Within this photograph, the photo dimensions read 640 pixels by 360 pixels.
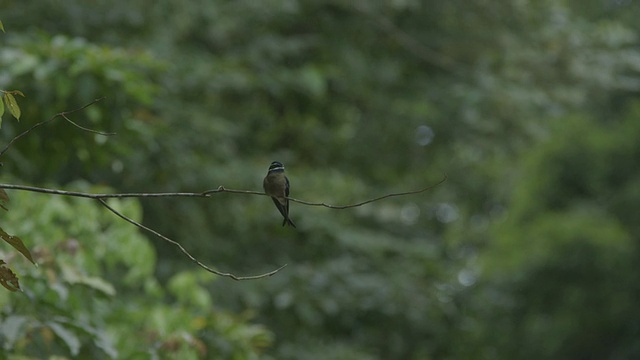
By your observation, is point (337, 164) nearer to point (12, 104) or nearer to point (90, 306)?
point (90, 306)

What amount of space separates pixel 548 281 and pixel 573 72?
263 cm

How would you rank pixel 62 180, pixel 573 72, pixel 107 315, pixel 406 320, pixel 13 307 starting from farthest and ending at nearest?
pixel 573 72 < pixel 406 320 < pixel 62 180 < pixel 107 315 < pixel 13 307

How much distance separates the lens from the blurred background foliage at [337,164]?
17.2 ft

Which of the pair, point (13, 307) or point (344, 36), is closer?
point (13, 307)

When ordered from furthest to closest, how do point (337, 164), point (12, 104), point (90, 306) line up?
point (337, 164) < point (90, 306) < point (12, 104)

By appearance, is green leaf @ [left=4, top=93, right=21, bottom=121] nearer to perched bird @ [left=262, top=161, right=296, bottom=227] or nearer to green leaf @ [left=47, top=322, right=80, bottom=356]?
perched bird @ [left=262, top=161, right=296, bottom=227]

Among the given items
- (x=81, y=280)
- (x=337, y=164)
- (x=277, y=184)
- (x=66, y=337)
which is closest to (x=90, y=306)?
(x=81, y=280)

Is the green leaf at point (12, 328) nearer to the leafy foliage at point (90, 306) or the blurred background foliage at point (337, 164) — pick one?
the leafy foliage at point (90, 306)

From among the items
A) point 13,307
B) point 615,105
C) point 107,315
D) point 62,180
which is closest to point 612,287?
point 615,105

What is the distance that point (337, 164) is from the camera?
1095cm

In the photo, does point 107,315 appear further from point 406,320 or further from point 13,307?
point 406,320

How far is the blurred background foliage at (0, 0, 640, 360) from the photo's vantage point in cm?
525

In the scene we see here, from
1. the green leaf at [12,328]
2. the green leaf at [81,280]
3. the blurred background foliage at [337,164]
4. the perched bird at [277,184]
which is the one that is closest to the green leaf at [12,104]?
the perched bird at [277,184]

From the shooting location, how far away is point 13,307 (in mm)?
4043
